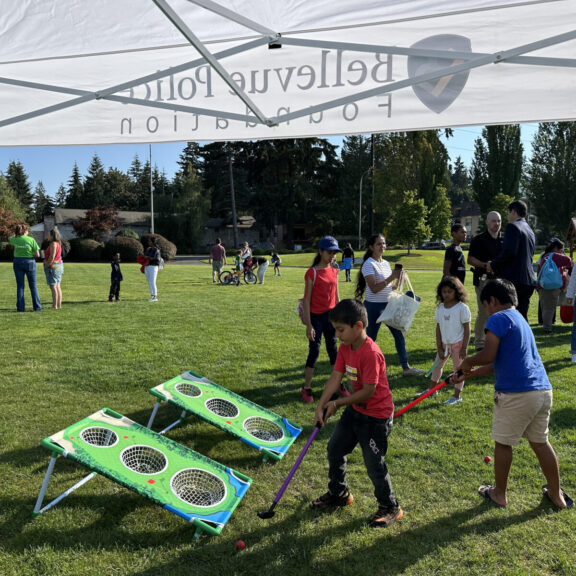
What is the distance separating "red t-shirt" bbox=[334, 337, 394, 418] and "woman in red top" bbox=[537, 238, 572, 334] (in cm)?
820

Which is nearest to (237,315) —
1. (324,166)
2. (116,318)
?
(116,318)

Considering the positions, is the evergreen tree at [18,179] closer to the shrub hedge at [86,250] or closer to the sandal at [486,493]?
the shrub hedge at [86,250]

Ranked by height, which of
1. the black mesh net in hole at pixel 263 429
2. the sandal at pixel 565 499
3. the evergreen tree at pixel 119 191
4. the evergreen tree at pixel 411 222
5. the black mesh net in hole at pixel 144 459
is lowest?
the sandal at pixel 565 499

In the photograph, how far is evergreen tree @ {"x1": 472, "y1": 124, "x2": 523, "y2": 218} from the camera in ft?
166

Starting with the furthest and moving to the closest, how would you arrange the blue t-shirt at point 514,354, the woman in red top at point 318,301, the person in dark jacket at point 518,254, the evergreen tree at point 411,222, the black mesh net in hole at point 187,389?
the evergreen tree at point 411,222 < the person in dark jacket at point 518,254 < the woman in red top at point 318,301 < the black mesh net in hole at point 187,389 < the blue t-shirt at point 514,354

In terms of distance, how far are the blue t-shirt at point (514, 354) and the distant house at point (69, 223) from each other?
215 feet

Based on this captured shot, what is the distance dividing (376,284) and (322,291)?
3.24 ft

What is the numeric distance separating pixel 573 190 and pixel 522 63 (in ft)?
174

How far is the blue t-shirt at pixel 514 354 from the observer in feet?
10.9

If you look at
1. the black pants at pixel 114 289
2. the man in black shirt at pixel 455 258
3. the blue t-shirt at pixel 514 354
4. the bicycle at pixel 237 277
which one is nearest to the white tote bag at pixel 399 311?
the man in black shirt at pixel 455 258

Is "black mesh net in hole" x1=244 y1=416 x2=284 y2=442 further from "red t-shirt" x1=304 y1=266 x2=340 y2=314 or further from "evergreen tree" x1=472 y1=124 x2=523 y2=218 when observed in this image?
"evergreen tree" x1=472 y1=124 x2=523 y2=218

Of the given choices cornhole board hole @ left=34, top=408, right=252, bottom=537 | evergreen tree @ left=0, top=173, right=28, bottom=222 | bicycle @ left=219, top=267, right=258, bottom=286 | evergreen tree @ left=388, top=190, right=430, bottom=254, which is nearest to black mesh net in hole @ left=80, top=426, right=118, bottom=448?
cornhole board hole @ left=34, top=408, right=252, bottom=537

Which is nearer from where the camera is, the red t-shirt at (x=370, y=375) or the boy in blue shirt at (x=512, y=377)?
the red t-shirt at (x=370, y=375)

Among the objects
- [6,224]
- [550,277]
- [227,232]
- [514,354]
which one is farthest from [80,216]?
[514,354]
